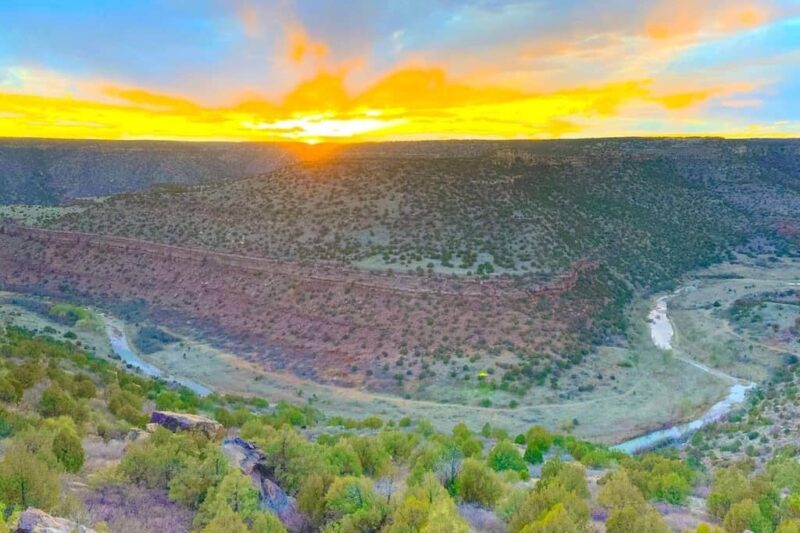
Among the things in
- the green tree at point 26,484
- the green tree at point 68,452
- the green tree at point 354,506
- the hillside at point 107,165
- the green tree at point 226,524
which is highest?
the hillside at point 107,165

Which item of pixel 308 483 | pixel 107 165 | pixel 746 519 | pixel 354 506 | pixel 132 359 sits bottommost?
pixel 132 359

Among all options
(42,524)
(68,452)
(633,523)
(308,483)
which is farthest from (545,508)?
(68,452)

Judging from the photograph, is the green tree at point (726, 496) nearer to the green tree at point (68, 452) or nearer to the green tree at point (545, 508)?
the green tree at point (545, 508)

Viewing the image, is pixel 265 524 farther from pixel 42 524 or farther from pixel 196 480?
pixel 42 524

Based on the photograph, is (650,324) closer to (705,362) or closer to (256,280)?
(705,362)

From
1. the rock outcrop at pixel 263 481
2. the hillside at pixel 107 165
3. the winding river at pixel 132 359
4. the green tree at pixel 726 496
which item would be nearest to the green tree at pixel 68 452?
the rock outcrop at pixel 263 481

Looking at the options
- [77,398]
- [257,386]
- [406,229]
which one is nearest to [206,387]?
[257,386]
